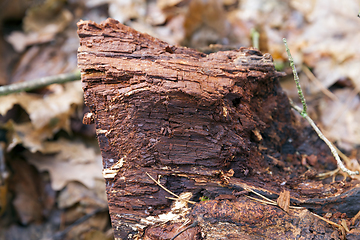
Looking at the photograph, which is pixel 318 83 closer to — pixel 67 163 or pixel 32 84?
pixel 67 163

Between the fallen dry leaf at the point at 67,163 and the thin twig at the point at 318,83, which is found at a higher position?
the thin twig at the point at 318,83

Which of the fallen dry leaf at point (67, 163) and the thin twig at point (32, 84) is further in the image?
the fallen dry leaf at point (67, 163)

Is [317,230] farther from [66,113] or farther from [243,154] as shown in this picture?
[66,113]

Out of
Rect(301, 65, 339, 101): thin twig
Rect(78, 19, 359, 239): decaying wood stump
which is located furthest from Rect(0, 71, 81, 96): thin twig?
Rect(301, 65, 339, 101): thin twig

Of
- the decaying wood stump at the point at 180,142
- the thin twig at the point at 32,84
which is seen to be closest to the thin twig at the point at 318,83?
the decaying wood stump at the point at 180,142

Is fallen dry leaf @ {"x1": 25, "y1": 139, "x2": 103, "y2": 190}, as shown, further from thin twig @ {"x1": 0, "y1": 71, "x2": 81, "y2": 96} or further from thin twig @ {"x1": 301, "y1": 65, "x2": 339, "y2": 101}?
thin twig @ {"x1": 301, "y1": 65, "x2": 339, "y2": 101}

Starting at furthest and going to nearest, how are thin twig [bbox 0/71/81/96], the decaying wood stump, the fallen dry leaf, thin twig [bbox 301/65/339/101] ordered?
1. thin twig [bbox 301/65/339/101]
2. the fallen dry leaf
3. thin twig [bbox 0/71/81/96]
4. the decaying wood stump

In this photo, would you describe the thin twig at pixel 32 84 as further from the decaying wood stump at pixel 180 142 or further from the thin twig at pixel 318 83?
the thin twig at pixel 318 83

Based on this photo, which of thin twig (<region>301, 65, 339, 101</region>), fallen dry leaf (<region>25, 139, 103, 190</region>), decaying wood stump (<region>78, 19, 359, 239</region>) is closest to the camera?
decaying wood stump (<region>78, 19, 359, 239</region>)

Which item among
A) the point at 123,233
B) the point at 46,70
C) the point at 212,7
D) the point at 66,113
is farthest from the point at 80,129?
the point at 212,7
